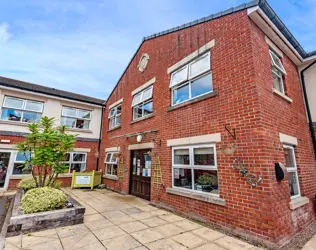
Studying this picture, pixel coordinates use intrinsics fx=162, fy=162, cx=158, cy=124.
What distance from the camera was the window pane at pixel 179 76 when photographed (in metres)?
6.18

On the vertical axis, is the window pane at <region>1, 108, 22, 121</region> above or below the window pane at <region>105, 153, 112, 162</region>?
above

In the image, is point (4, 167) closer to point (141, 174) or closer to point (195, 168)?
point (141, 174)

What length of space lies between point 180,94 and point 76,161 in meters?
9.29

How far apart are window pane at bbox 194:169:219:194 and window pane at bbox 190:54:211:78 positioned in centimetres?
331

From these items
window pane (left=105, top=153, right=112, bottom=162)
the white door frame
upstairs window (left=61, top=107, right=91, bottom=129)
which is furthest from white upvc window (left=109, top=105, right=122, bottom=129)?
the white door frame

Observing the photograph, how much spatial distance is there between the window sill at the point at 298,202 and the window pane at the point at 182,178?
262cm

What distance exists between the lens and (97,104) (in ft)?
42.9

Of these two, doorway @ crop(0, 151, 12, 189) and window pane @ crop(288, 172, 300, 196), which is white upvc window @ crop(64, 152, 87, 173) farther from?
window pane @ crop(288, 172, 300, 196)

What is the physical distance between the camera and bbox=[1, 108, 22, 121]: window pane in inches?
384

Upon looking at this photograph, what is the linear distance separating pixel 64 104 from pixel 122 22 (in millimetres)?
7592

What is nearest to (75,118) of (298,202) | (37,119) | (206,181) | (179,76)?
(37,119)

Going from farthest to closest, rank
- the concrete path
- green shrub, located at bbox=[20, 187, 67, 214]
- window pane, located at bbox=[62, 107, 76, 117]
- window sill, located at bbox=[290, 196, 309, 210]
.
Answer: window pane, located at bbox=[62, 107, 76, 117] → green shrub, located at bbox=[20, 187, 67, 214] → window sill, located at bbox=[290, 196, 309, 210] → the concrete path

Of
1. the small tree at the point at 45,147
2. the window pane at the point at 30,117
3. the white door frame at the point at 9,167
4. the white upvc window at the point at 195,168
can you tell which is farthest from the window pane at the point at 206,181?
the window pane at the point at 30,117

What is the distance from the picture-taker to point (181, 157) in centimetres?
572
